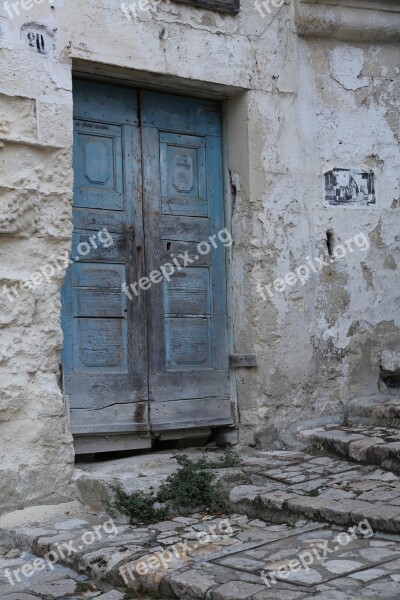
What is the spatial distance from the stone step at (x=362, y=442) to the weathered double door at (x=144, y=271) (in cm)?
61

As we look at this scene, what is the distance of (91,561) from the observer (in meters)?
3.44

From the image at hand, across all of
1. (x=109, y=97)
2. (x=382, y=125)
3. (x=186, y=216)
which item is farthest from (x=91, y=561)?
(x=382, y=125)

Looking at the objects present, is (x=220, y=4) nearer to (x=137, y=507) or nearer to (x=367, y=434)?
(x=367, y=434)

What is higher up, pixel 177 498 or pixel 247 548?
pixel 177 498

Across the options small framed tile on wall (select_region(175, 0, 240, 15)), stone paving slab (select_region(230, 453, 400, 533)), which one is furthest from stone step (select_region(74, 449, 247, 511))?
small framed tile on wall (select_region(175, 0, 240, 15))

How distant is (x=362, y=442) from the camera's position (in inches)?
179

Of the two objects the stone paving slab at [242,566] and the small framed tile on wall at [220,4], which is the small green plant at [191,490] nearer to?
the stone paving slab at [242,566]

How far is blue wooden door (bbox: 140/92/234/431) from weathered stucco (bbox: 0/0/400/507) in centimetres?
12

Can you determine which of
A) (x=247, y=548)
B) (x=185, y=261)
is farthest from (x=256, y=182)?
(x=247, y=548)

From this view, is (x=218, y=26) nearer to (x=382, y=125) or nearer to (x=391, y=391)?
(x=382, y=125)

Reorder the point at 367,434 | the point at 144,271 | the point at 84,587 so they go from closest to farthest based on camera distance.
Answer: the point at 84,587 → the point at 367,434 → the point at 144,271

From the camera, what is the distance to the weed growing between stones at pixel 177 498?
400 centimetres

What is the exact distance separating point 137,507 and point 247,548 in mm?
748

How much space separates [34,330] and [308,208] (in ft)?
6.83
